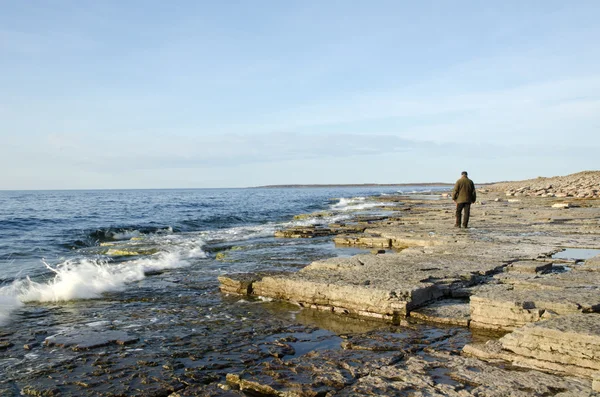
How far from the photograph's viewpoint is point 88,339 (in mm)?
5449

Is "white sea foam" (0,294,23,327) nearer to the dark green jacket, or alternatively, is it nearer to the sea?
the sea

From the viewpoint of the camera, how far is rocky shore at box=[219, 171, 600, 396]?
12.5ft

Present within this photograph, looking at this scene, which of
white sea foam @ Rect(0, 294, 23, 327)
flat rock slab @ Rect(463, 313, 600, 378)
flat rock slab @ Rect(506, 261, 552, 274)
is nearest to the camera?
flat rock slab @ Rect(463, 313, 600, 378)

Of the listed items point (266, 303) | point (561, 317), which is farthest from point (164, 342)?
point (561, 317)

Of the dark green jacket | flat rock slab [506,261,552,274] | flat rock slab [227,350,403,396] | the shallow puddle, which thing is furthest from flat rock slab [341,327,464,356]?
the dark green jacket

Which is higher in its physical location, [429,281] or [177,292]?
[429,281]

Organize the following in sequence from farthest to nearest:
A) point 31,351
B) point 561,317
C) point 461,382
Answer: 1. point 31,351
2. point 561,317
3. point 461,382

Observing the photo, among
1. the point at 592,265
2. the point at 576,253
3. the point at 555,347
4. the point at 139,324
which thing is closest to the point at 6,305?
the point at 139,324

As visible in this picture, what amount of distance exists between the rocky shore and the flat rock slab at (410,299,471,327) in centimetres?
1

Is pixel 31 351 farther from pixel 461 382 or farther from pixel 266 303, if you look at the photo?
pixel 461 382

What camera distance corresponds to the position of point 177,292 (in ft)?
26.8

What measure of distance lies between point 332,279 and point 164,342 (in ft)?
8.79

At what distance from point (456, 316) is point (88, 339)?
447 cm

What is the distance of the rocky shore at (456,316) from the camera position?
12.5ft
